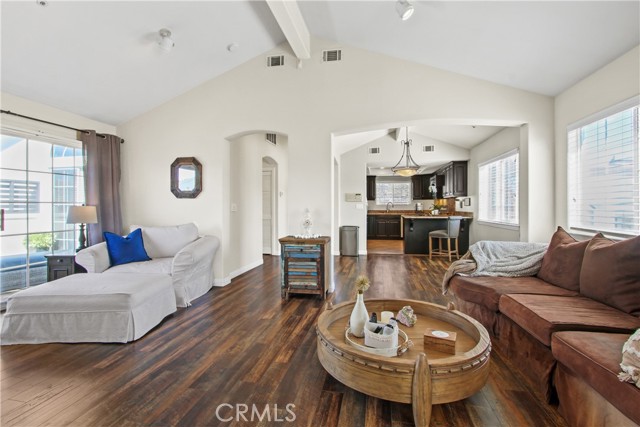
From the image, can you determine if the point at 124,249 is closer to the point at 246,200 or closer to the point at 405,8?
the point at 246,200

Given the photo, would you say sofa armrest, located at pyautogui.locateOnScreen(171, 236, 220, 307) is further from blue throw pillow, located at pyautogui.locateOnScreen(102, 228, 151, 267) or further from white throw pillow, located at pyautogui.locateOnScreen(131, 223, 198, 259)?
blue throw pillow, located at pyautogui.locateOnScreen(102, 228, 151, 267)

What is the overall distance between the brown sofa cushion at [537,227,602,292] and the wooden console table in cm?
233

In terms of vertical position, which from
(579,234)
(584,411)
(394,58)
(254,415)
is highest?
(394,58)

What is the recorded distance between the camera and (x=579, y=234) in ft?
10.0

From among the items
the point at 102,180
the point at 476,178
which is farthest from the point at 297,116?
the point at 476,178

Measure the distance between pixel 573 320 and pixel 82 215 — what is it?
16.3 ft

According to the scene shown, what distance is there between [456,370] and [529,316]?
0.83 meters

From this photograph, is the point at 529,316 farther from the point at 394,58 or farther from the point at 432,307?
the point at 394,58

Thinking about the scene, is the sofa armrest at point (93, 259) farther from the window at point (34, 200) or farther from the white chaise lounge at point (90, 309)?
the window at point (34, 200)

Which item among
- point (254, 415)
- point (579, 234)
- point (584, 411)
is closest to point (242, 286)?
point (254, 415)

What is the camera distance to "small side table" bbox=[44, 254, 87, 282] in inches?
133

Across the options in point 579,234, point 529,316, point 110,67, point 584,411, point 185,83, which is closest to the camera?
point 584,411

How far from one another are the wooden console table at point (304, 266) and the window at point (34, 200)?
2956mm

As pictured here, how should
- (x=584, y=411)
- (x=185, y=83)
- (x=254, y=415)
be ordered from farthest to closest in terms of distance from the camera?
1. (x=185, y=83)
2. (x=254, y=415)
3. (x=584, y=411)
